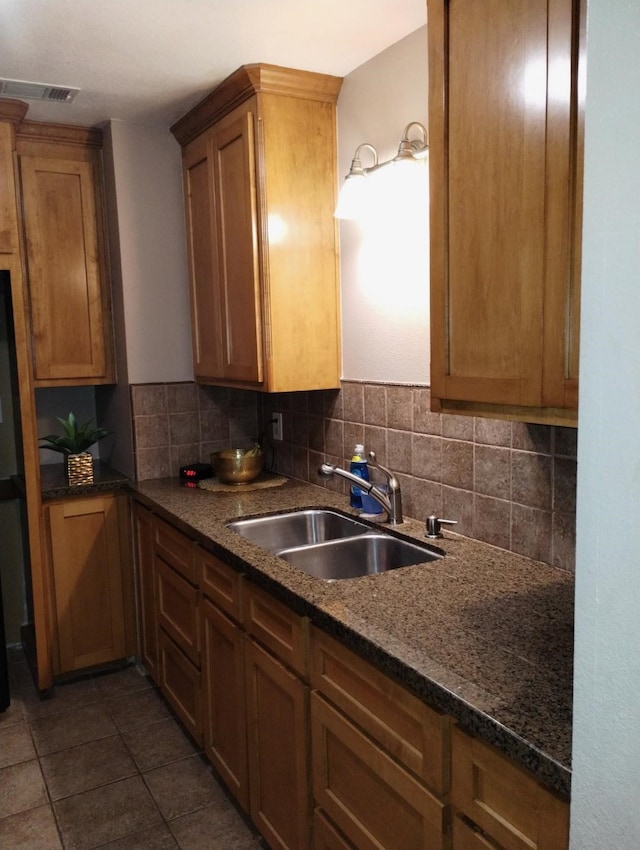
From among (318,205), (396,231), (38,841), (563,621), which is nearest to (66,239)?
(318,205)

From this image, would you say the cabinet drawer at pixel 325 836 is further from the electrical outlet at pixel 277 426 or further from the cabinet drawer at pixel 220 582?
the electrical outlet at pixel 277 426

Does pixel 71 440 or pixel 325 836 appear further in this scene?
pixel 71 440

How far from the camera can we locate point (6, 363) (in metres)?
3.31

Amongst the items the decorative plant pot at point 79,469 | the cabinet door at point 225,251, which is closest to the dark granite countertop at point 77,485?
the decorative plant pot at point 79,469

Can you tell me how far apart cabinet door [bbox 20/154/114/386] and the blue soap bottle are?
1.35m

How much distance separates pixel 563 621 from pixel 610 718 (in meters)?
0.64

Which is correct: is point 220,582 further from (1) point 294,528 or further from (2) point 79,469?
(2) point 79,469

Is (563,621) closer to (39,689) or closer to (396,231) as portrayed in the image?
(396,231)

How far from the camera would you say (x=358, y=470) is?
237 cm

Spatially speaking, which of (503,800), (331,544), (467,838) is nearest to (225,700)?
(331,544)

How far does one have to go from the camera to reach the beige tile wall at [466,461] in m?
1.74

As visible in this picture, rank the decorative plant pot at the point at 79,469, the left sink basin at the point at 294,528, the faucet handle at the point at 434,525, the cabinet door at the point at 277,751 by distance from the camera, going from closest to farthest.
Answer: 1. the cabinet door at the point at 277,751
2. the faucet handle at the point at 434,525
3. the left sink basin at the point at 294,528
4. the decorative plant pot at the point at 79,469

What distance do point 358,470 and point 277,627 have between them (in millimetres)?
727

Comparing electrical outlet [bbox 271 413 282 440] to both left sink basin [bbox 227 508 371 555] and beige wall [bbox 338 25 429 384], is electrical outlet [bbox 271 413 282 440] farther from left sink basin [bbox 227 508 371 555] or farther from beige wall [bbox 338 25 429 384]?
left sink basin [bbox 227 508 371 555]
